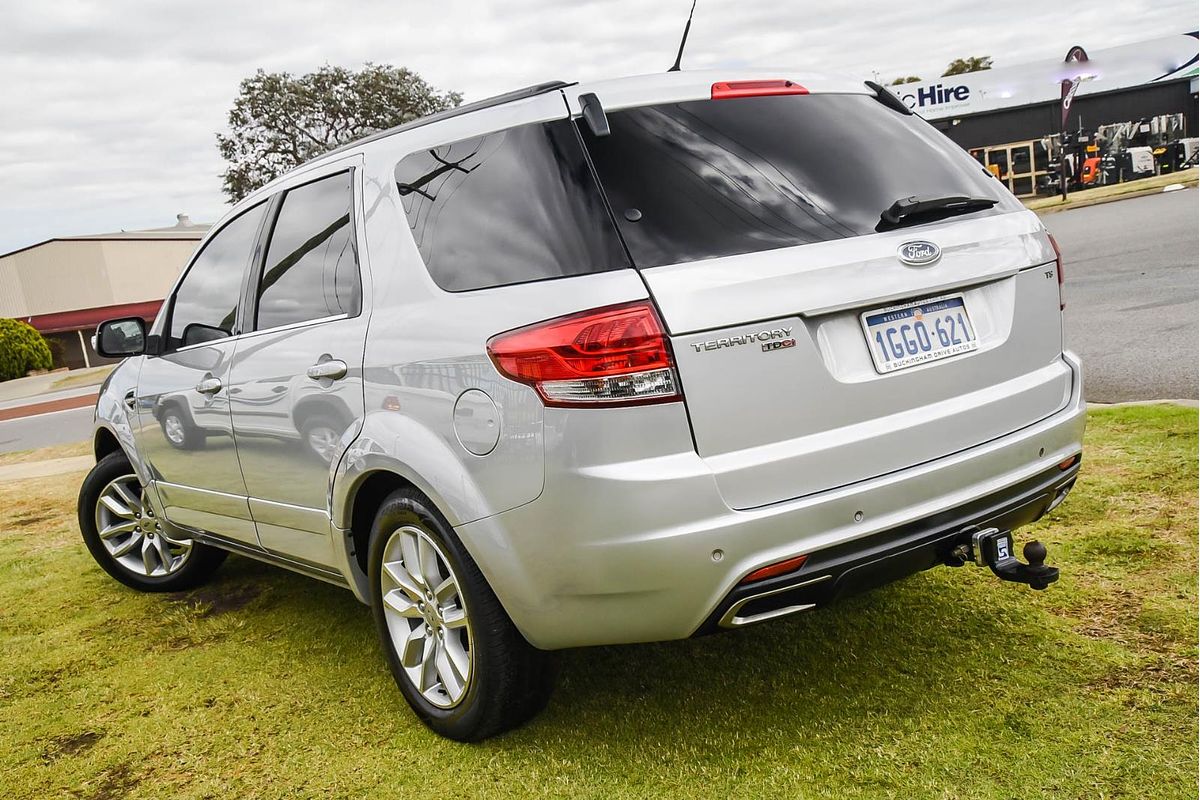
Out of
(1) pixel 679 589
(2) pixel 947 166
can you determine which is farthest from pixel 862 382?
(2) pixel 947 166

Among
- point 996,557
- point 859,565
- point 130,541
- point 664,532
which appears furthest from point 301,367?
point 130,541

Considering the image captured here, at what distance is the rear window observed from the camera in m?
2.64

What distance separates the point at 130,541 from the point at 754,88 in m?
4.01

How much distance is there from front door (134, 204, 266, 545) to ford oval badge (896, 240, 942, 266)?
2511 mm

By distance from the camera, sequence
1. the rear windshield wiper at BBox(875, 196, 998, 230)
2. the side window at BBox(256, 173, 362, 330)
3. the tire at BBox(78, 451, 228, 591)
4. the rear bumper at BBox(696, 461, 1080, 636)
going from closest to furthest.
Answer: the rear bumper at BBox(696, 461, 1080, 636) → the rear windshield wiper at BBox(875, 196, 998, 230) → the side window at BBox(256, 173, 362, 330) → the tire at BBox(78, 451, 228, 591)

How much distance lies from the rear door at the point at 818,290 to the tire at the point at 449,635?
846mm

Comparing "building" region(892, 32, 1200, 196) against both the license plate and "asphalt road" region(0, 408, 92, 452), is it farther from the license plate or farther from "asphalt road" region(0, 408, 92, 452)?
the license plate

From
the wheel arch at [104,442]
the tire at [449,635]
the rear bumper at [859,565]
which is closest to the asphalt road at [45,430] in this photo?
the wheel arch at [104,442]

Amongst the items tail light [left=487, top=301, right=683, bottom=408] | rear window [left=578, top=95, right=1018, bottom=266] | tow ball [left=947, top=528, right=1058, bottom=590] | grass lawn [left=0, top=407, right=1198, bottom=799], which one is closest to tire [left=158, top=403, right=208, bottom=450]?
grass lawn [left=0, top=407, right=1198, bottom=799]

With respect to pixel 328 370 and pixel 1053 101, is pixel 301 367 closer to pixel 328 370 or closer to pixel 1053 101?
pixel 328 370

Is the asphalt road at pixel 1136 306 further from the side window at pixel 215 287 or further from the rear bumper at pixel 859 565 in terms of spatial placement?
the side window at pixel 215 287

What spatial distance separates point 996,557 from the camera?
2.85m

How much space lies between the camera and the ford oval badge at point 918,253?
2.77 metres

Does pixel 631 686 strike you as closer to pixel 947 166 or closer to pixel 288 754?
pixel 288 754
